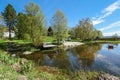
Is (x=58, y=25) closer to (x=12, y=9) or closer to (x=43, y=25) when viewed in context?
(x=43, y=25)

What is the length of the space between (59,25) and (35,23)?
13736 millimetres

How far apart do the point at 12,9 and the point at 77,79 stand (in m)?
56.6

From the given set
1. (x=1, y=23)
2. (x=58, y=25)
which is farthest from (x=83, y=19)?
(x=1, y=23)

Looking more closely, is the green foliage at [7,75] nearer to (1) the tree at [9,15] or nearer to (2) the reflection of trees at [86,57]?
(2) the reflection of trees at [86,57]

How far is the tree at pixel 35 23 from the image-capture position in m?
43.0

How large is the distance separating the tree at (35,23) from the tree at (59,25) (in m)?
10.8

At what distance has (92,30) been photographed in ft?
290

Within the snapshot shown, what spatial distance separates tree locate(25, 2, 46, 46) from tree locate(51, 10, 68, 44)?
1080cm

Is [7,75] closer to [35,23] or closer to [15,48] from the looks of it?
[15,48]

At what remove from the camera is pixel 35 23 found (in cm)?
4397

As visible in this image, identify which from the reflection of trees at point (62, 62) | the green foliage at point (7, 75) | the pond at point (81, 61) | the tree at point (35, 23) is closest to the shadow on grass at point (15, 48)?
the tree at point (35, 23)

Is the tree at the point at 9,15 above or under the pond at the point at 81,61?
above

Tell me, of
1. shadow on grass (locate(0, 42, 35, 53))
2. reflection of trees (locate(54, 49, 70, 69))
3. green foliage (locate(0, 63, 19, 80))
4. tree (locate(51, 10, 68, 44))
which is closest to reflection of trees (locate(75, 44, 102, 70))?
reflection of trees (locate(54, 49, 70, 69))

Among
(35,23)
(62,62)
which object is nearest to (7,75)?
(62,62)
